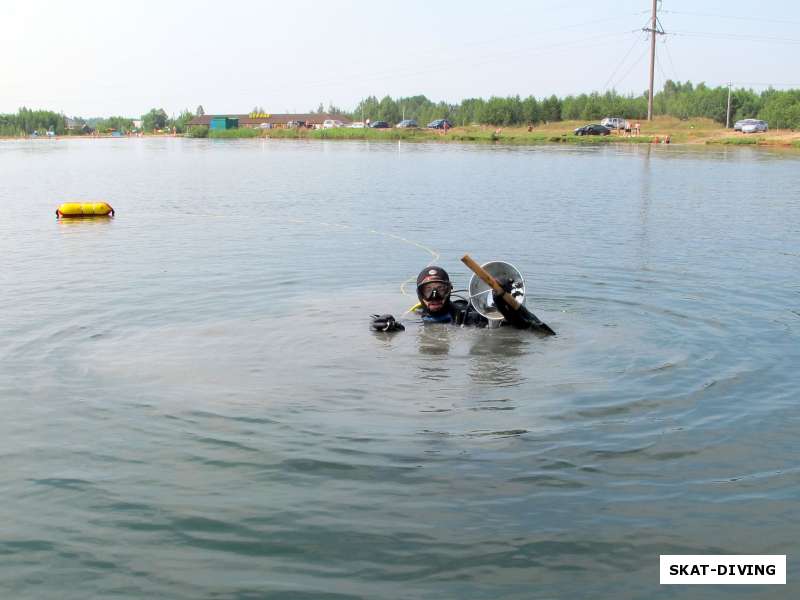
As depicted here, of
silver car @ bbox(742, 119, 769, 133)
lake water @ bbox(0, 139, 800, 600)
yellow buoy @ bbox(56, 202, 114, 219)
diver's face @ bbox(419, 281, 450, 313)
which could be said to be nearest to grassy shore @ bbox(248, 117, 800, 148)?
silver car @ bbox(742, 119, 769, 133)

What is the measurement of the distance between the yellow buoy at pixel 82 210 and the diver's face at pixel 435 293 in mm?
20130

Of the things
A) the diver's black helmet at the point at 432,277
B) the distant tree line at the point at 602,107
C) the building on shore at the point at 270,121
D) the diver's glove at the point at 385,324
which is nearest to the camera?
the diver's black helmet at the point at 432,277

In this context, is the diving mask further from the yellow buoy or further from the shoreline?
the shoreline

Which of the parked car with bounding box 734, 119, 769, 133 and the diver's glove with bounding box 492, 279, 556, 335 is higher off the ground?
the parked car with bounding box 734, 119, 769, 133

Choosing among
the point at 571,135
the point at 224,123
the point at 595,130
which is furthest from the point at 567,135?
the point at 224,123

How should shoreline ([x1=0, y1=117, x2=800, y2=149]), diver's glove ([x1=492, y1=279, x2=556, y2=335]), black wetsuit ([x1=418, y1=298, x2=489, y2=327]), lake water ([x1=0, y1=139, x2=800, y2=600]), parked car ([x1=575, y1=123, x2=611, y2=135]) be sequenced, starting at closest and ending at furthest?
lake water ([x1=0, y1=139, x2=800, y2=600]) → diver's glove ([x1=492, y1=279, x2=556, y2=335]) → black wetsuit ([x1=418, y1=298, x2=489, y2=327]) → shoreline ([x1=0, y1=117, x2=800, y2=149]) → parked car ([x1=575, y1=123, x2=611, y2=135])

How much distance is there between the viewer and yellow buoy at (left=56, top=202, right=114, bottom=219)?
95.2ft

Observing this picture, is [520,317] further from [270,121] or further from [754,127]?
[270,121]

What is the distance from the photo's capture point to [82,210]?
29.3 metres

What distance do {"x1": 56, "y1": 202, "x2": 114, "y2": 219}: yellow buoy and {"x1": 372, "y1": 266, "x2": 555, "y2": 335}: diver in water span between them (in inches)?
761

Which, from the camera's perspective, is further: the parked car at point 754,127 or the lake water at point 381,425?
the parked car at point 754,127

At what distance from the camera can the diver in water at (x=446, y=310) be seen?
12539mm

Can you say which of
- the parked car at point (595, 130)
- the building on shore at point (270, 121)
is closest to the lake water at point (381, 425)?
the parked car at point (595, 130)

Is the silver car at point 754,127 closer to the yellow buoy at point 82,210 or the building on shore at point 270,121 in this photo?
the yellow buoy at point 82,210
